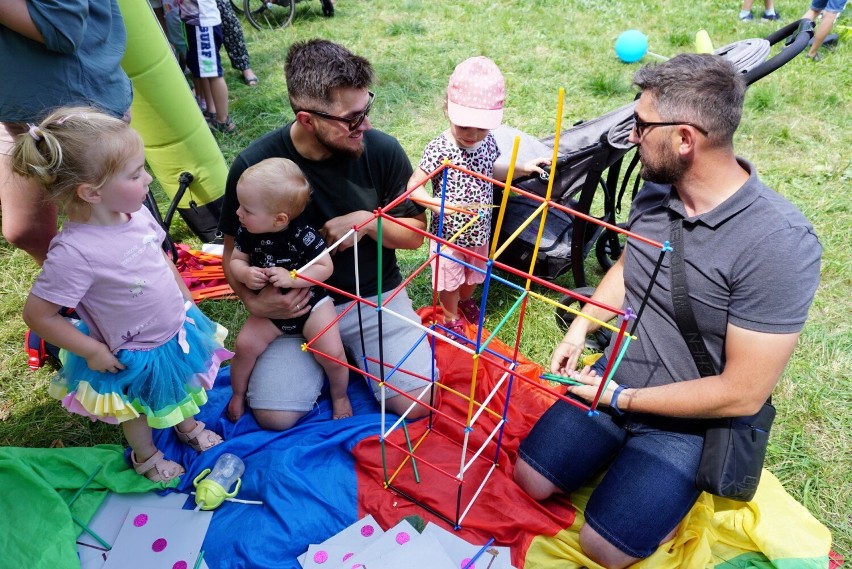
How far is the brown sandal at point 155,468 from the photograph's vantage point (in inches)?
86.6

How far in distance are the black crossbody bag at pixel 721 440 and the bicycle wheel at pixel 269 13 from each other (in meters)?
6.15

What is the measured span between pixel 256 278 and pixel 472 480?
1094 millimetres

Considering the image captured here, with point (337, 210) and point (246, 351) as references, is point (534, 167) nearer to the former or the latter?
point (337, 210)

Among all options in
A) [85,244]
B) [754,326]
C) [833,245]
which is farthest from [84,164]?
[833,245]

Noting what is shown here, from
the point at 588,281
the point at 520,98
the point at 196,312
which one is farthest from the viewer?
the point at 520,98

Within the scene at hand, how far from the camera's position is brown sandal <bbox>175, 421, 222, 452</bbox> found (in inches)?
92.1

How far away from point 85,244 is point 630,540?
187 centimetres

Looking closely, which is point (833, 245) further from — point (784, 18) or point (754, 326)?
point (784, 18)

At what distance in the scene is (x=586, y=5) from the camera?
270 inches

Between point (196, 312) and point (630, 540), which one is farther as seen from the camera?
point (196, 312)

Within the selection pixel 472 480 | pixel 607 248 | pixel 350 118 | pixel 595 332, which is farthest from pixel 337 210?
pixel 607 248

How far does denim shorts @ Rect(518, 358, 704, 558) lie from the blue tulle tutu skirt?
3.97 feet

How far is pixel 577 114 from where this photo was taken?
4906mm

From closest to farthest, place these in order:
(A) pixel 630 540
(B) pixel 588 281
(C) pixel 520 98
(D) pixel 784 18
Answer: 1. (A) pixel 630 540
2. (B) pixel 588 281
3. (C) pixel 520 98
4. (D) pixel 784 18
